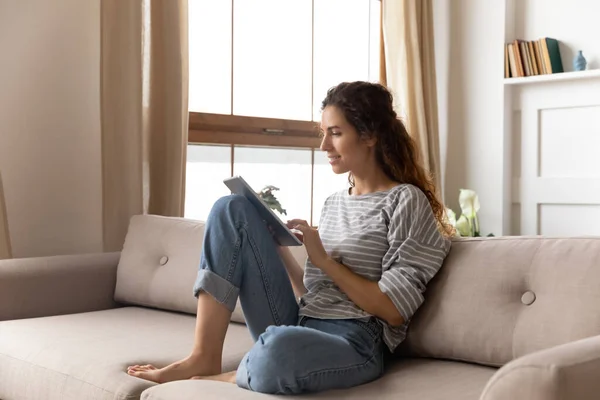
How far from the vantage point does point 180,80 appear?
330cm

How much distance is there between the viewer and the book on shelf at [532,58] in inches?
168

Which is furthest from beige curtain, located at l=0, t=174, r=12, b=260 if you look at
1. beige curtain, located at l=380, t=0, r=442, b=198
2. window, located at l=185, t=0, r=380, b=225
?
beige curtain, located at l=380, t=0, r=442, b=198

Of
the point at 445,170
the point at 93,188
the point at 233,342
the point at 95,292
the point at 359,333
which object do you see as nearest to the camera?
the point at 359,333

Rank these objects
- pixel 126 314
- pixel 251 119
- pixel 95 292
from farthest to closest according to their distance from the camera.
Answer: pixel 251 119
pixel 95 292
pixel 126 314

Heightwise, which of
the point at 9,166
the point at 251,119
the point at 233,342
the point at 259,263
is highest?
the point at 251,119

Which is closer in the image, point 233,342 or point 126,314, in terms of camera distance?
point 233,342

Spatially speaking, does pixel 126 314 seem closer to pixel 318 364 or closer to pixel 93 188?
pixel 93 188

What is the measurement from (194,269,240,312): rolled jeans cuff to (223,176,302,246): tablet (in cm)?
18

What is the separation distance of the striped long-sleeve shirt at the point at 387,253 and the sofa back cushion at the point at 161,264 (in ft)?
1.99

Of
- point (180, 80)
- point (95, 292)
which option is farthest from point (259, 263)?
point (180, 80)

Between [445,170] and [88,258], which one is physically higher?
[445,170]

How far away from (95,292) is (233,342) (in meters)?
0.77

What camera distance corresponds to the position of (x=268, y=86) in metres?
Result: 4.04

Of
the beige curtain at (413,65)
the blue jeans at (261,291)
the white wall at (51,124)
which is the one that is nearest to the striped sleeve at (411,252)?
the blue jeans at (261,291)
